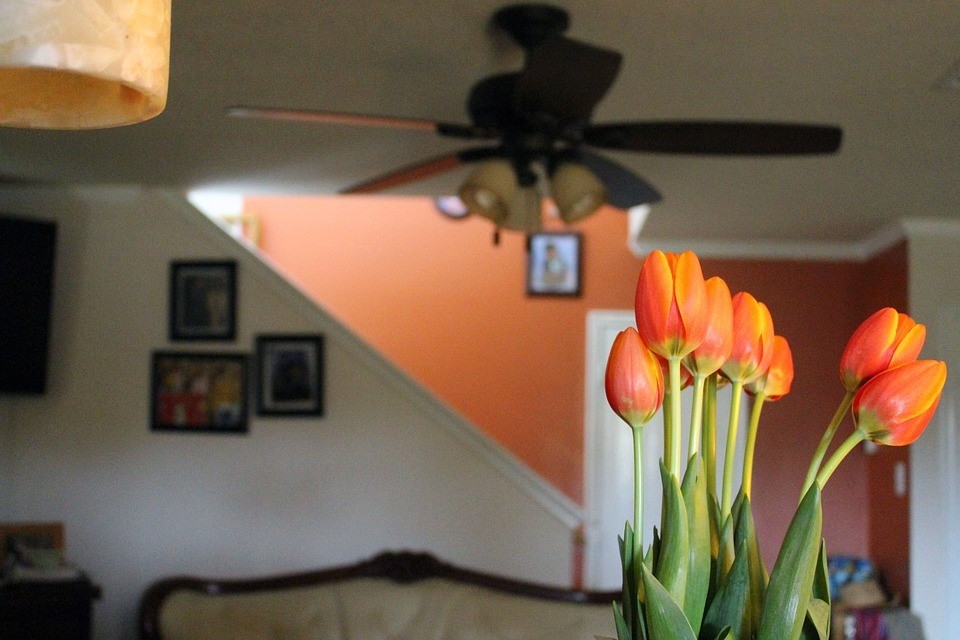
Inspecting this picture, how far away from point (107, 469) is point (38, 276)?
36.9 inches

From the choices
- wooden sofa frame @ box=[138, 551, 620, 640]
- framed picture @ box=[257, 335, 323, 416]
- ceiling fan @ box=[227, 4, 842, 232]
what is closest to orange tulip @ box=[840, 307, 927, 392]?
ceiling fan @ box=[227, 4, 842, 232]

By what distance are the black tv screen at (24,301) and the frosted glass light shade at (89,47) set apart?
3.99 m

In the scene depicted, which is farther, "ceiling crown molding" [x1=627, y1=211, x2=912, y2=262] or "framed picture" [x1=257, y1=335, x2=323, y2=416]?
"ceiling crown molding" [x1=627, y1=211, x2=912, y2=262]

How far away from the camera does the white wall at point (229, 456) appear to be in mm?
4891

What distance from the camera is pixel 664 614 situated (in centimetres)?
82

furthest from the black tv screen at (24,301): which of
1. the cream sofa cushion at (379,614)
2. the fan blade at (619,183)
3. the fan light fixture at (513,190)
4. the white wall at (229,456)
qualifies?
the fan blade at (619,183)

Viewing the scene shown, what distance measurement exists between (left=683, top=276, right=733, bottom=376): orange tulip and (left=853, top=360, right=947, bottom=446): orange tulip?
12 cm

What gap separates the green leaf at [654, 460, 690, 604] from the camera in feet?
2.79

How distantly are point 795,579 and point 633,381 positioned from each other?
0.20 meters

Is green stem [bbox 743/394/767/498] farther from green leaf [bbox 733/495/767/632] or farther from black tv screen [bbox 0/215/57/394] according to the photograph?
black tv screen [bbox 0/215/57/394]

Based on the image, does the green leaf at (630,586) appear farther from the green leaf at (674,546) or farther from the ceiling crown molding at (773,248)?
the ceiling crown molding at (773,248)

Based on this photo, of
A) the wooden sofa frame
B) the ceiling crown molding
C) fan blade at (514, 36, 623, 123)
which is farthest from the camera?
the ceiling crown molding

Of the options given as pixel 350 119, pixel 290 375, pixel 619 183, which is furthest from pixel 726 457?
pixel 290 375

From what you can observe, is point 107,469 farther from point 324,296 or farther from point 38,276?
point 324,296
